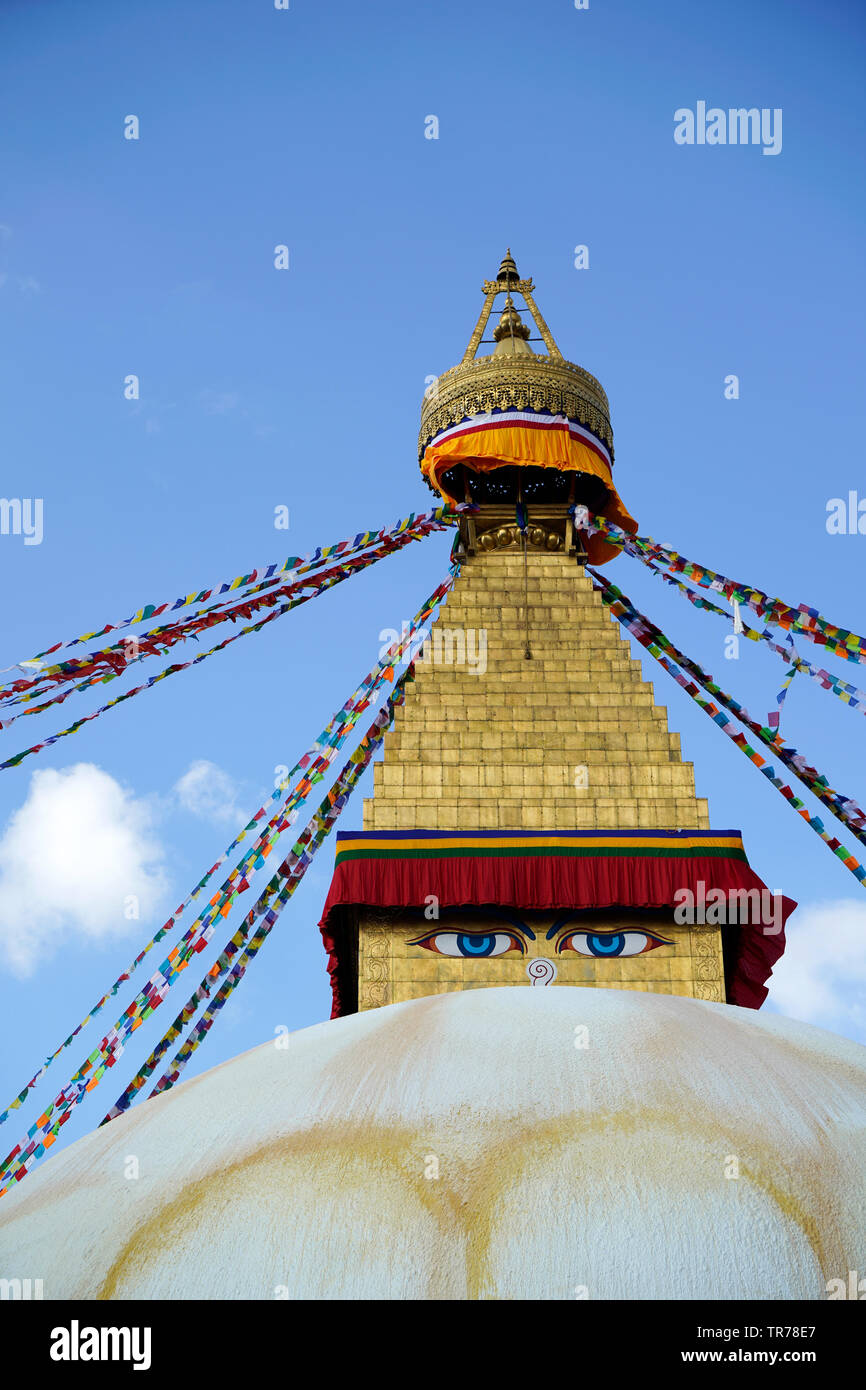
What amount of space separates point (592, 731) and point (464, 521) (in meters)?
3.28

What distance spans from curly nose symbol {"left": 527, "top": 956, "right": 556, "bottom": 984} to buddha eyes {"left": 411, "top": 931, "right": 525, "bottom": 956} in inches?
6.9

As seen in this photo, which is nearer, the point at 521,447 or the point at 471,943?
the point at 471,943

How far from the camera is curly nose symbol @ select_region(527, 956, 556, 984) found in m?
9.01

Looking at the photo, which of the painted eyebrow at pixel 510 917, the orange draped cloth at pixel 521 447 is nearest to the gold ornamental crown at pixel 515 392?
the orange draped cloth at pixel 521 447

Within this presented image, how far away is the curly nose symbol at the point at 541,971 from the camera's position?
9008 millimetres

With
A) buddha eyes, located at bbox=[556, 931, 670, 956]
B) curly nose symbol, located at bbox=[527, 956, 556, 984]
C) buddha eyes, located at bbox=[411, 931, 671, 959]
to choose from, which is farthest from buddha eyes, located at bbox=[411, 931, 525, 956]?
buddha eyes, located at bbox=[556, 931, 670, 956]

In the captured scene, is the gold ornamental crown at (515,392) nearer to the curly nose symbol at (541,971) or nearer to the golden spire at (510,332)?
the golden spire at (510,332)

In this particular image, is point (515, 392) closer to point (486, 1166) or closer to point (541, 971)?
point (541, 971)

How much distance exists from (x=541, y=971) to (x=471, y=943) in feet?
1.82

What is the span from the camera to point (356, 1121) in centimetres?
270

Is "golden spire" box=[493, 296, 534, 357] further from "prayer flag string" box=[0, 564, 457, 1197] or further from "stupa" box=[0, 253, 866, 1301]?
"stupa" box=[0, 253, 866, 1301]

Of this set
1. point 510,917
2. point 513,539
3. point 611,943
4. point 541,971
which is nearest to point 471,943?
point 510,917

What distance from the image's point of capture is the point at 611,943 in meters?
9.30
